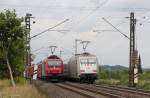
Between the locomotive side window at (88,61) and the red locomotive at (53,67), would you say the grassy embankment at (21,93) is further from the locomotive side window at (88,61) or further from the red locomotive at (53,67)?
the red locomotive at (53,67)

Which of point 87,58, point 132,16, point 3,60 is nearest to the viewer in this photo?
point 3,60

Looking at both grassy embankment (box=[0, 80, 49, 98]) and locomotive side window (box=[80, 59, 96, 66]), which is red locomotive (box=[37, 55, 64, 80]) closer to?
locomotive side window (box=[80, 59, 96, 66])

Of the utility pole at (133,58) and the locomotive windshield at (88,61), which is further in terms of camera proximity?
the locomotive windshield at (88,61)

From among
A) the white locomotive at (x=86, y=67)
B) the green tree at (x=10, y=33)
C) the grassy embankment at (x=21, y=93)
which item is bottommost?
the grassy embankment at (x=21, y=93)

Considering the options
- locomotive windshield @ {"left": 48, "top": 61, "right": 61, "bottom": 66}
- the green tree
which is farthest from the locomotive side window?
the green tree

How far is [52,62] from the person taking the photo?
68125 millimetres

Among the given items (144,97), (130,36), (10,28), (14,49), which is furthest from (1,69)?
(144,97)

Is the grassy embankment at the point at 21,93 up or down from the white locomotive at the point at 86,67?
down

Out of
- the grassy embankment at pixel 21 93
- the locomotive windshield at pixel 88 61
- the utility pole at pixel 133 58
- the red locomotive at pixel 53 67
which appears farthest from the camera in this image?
the red locomotive at pixel 53 67

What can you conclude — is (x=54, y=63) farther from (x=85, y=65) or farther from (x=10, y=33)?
(x=10, y=33)

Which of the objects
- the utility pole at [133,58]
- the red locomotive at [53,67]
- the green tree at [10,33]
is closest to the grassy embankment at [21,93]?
the green tree at [10,33]

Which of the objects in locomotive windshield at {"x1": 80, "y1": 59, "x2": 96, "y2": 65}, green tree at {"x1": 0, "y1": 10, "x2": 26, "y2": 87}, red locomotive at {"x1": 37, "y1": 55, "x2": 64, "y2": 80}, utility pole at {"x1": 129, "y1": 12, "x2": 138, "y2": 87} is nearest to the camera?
green tree at {"x1": 0, "y1": 10, "x2": 26, "y2": 87}

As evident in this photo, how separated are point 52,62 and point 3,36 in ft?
78.0

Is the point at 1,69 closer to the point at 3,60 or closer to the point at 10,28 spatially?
the point at 3,60
